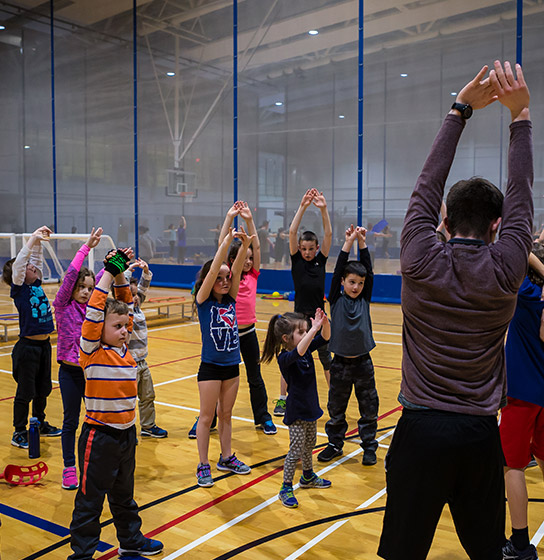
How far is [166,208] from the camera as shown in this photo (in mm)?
16484

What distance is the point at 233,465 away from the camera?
414 centimetres

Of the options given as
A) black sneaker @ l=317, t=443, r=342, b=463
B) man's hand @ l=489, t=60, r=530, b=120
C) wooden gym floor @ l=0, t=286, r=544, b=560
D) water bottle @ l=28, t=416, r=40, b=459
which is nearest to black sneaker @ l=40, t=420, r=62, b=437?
wooden gym floor @ l=0, t=286, r=544, b=560

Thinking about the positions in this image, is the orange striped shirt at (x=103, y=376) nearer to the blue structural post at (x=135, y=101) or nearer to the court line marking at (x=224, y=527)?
the court line marking at (x=224, y=527)

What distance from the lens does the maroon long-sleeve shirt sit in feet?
5.57

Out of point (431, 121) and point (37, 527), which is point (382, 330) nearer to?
point (431, 121)

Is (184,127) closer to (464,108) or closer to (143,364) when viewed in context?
(143,364)

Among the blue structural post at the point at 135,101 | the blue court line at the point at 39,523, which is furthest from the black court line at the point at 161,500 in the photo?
the blue structural post at the point at 135,101

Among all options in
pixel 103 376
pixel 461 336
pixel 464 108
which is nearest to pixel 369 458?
pixel 103 376

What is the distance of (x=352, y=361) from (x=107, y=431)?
197 cm

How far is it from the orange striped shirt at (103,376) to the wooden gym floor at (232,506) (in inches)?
27.5

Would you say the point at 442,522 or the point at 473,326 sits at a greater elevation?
the point at 473,326

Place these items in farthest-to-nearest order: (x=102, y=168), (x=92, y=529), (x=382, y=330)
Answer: (x=102, y=168) → (x=382, y=330) → (x=92, y=529)

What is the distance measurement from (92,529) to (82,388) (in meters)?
1.33

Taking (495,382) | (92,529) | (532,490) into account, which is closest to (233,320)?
(92,529)
